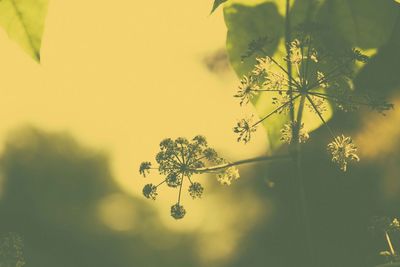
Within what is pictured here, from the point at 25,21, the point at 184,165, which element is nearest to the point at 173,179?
the point at 184,165

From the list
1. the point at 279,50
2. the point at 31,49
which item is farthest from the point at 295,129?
the point at 31,49

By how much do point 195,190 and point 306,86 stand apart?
2.36ft

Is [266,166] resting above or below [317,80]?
below

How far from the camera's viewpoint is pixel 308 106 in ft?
4.91

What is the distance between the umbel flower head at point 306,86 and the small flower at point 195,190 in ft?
1.39

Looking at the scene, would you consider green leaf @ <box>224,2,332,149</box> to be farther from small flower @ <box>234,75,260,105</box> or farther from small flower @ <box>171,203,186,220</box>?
small flower @ <box>171,203,186,220</box>

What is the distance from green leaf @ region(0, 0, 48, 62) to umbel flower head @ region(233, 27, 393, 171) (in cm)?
59

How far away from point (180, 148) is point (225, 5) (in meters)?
1.11

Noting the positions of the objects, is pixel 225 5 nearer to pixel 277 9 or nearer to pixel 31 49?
pixel 277 9

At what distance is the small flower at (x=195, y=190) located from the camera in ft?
6.35

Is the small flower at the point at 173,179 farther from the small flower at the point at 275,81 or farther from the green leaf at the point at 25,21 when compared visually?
the green leaf at the point at 25,21

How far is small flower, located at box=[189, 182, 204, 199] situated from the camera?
1936mm

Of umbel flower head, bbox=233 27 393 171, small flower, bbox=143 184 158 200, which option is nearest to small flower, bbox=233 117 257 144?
umbel flower head, bbox=233 27 393 171

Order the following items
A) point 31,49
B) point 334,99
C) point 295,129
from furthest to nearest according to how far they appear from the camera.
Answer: point 334,99, point 295,129, point 31,49
